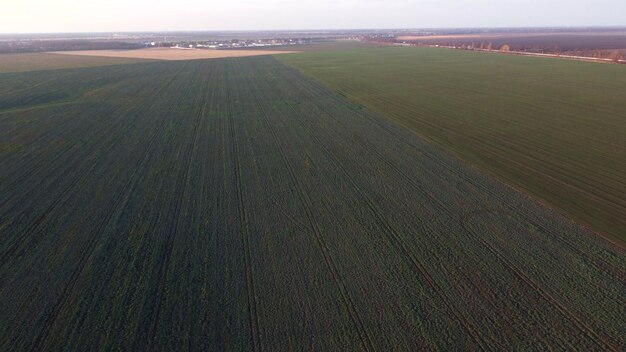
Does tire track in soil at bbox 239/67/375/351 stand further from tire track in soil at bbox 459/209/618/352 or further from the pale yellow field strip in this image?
the pale yellow field strip

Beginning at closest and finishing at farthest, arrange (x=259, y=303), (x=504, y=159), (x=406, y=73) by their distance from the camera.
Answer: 1. (x=259, y=303)
2. (x=504, y=159)
3. (x=406, y=73)

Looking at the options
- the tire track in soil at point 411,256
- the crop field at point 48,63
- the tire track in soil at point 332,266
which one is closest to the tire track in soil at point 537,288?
the tire track in soil at point 411,256

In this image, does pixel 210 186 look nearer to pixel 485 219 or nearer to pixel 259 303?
pixel 259 303

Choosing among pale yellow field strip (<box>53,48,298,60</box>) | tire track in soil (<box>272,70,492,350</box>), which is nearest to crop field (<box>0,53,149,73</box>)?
pale yellow field strip (<box>53,48,298,60</box>)

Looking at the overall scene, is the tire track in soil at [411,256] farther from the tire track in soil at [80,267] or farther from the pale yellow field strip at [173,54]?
the pale yellow field strip at [173,54]

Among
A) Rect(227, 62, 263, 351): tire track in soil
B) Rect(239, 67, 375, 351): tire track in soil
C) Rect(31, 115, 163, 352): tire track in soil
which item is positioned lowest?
Rect(239, 67, 375, 351): tire track in soil

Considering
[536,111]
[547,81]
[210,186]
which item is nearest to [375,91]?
[536,111]
